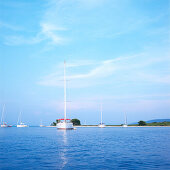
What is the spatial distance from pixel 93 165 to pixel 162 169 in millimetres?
6232

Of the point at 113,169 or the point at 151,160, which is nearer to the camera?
the point at 113,169

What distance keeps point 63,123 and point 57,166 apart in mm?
69767

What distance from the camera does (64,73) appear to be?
3772 inches

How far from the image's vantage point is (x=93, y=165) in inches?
786

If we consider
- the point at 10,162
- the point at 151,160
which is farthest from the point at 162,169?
the point at 10,162

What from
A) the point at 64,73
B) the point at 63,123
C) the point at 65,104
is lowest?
the point at 63,123

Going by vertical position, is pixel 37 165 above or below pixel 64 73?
below

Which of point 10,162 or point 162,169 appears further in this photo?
point 10,162

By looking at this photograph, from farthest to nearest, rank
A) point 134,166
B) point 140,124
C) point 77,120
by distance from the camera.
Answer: point 77,120 → point 140,124 → point 134,166

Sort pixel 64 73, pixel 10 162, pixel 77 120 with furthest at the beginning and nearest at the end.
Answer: pixel 77 120
pixel 64 73
pixel 10 162

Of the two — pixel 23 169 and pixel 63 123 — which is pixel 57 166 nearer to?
Result: pixel 23 169

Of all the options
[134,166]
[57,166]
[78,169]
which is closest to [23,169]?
[57,166]

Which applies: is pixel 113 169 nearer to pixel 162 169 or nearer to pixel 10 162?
pixel 162 169

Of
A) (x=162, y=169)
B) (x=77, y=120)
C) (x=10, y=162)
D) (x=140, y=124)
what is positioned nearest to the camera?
(x=162, y=169)
